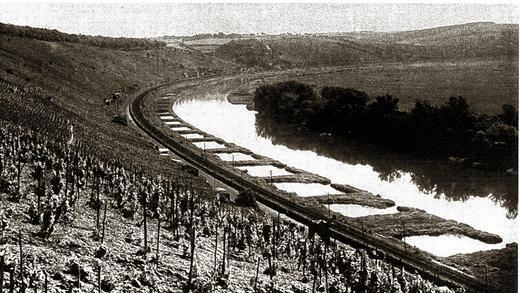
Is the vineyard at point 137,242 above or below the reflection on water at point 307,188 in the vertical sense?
above

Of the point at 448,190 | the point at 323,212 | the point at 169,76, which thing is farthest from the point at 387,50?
the point at 323,212

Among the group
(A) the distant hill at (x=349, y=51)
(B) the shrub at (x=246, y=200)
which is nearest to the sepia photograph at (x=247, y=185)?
(B) the shrub at (x=246, y=200)

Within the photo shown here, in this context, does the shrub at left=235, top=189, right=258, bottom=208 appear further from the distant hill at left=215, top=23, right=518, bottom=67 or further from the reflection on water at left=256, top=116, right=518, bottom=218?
the distant hill at left=215, top=23, right=518, bottom=67

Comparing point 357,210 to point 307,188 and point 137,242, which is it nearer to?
point 307,188

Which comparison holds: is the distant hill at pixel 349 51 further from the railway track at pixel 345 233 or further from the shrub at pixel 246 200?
the shrub at pixel 246 200

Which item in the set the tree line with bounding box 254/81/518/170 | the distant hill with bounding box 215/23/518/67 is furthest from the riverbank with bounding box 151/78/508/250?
the distant hill with bounding box 215/23/518/67
